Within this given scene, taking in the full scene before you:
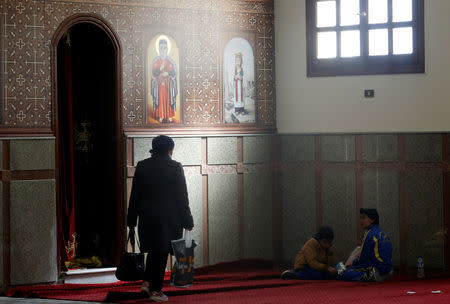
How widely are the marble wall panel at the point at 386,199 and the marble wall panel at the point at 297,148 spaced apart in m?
0.73

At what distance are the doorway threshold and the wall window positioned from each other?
3407 millimetres

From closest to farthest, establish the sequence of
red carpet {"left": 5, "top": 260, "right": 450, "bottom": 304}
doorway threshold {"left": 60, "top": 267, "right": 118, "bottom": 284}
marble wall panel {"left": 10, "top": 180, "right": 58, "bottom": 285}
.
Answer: red carpet {"left": 5, "top": 260, "right": 450, "bottom": 304}
marble wall panel {"left": 10, "top": 180, "right": 58, "bottom": 285}
doorway threshold {"left": 60, "top": 267, "right": 118, "bottom": 284}

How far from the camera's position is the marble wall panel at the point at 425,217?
8.66 m

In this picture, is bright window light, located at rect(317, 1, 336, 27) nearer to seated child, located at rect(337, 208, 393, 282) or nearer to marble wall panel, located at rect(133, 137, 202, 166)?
marble wall panel, located at rect(133, 137, 202, 166)

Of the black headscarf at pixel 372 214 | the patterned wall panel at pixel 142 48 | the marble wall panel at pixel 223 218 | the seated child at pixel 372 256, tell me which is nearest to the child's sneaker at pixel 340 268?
the seated child at pixel 372 256

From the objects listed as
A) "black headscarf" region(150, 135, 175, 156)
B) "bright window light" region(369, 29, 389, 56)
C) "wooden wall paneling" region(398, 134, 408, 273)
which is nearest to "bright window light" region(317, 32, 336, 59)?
"bright window light" region(369, 29, 389, 56)

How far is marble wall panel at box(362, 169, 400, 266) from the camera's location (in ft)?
28.9

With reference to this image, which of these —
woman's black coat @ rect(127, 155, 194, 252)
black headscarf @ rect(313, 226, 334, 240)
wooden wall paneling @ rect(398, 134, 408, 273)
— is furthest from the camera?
wooden wall paneling @ rect(398, 134, 408, 273)

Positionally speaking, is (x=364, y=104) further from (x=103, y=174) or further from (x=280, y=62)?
(x=103, y=174)

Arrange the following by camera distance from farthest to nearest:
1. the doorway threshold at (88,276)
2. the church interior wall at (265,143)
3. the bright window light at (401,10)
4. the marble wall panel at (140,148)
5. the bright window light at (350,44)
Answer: the bright window light at (350,44) < the bright window light at (401,10) < the marble wall panel at (140,148) < the doorway threshold at (88,276) < the church interior wall at (265,143)

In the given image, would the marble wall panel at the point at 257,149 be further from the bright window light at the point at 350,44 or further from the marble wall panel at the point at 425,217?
the marble wall panel at the point at 425,217

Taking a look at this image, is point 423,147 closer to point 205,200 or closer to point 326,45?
point 326,45

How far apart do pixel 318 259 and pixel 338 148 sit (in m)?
1.51

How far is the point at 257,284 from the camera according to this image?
25.9ft
